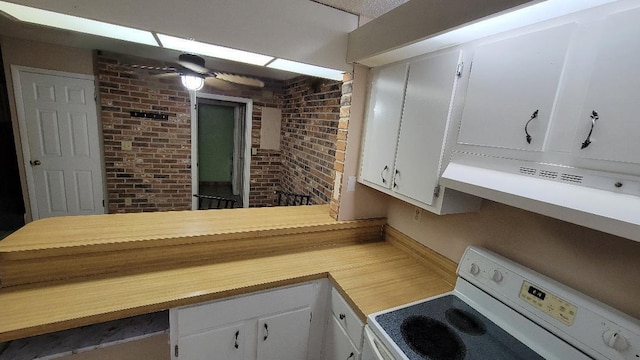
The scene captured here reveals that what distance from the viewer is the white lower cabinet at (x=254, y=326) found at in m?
1.29

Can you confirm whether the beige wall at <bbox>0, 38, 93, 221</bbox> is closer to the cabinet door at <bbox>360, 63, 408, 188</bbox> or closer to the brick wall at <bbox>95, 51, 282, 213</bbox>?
the brick wall at <bbox>95, 51, 282, 213</bbox>

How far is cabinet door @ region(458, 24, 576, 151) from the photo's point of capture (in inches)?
34.2

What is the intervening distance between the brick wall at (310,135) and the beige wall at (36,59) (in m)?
2.49

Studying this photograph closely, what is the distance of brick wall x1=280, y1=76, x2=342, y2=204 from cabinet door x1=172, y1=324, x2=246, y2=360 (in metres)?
1.58

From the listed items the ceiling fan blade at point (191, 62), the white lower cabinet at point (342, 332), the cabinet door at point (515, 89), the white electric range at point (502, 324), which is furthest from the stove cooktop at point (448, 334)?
the ceiling fan blade at point (191, 62)

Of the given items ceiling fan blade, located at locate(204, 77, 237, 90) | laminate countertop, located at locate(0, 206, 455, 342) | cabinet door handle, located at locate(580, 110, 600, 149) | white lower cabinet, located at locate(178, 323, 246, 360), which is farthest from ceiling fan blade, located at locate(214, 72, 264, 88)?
cabinet door handle, located at locate(580, 110, 600, 149)

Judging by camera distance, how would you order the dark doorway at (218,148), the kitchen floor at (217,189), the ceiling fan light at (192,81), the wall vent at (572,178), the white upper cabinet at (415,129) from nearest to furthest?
the wall vent at (572,178)
the white upper cabinet at (415,129)
the ceiling fan light at (192,81)
the dark doorway at (218,148)
the kitchen floor at (217,189)

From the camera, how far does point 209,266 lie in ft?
4.98

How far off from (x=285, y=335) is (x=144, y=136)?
318 centimetres

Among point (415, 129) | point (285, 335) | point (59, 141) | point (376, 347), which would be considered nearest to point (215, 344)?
point (285, 335)

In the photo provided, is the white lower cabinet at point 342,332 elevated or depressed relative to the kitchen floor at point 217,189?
elevated

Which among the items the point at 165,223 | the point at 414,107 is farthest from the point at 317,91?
the point at 165,223

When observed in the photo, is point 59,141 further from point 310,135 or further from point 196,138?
point 310,135

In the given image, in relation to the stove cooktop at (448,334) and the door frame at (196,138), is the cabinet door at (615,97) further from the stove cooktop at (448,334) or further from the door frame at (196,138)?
the door frame at (196,138)
